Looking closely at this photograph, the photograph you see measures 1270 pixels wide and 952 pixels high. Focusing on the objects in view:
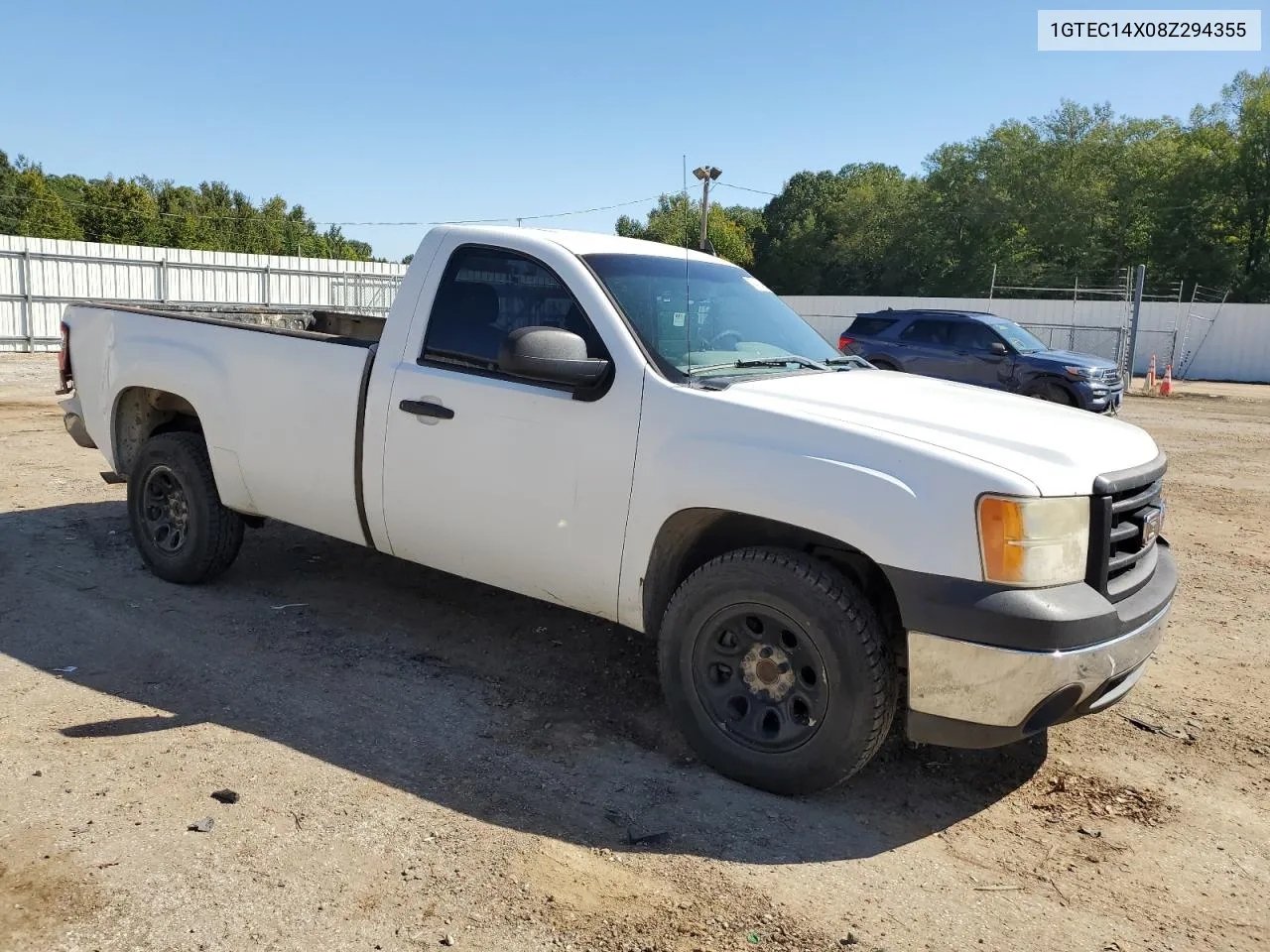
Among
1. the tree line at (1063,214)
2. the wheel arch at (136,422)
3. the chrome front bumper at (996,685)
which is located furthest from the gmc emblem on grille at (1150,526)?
the tree line at (1063,214)

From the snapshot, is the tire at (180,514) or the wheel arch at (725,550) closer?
the wheel arch at (725,550)

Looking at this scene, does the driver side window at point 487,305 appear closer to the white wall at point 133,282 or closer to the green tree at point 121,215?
the white wall at point 133,282

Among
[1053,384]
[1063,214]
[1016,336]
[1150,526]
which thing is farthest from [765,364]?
[1063,214]

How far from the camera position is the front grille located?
11.0ft

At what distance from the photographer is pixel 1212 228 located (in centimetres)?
5275

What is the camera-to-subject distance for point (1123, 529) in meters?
3.55

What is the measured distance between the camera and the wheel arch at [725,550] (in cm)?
358

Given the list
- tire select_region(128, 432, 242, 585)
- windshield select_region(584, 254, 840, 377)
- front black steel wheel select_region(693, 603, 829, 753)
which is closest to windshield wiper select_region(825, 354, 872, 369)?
windshield select_region(584, 254, 840, 377)

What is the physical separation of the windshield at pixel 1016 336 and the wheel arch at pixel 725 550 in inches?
559

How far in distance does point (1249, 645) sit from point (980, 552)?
3.36 meters

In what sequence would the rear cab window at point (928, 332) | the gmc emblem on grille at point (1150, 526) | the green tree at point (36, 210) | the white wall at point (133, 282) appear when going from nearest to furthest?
the gmc emblem on grille at point (1150, 526) < the rear cab window at point (928, 332) < the white wall at point (133, 282) < the green tree at point (36, 210)

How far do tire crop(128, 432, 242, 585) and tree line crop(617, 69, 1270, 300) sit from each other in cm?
4407

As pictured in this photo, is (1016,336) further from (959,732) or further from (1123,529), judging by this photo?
(959,732)

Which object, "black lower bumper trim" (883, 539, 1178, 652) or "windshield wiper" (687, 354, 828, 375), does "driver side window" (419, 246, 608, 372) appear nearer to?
"windshield wiper" (687, 354, 828, 375)
